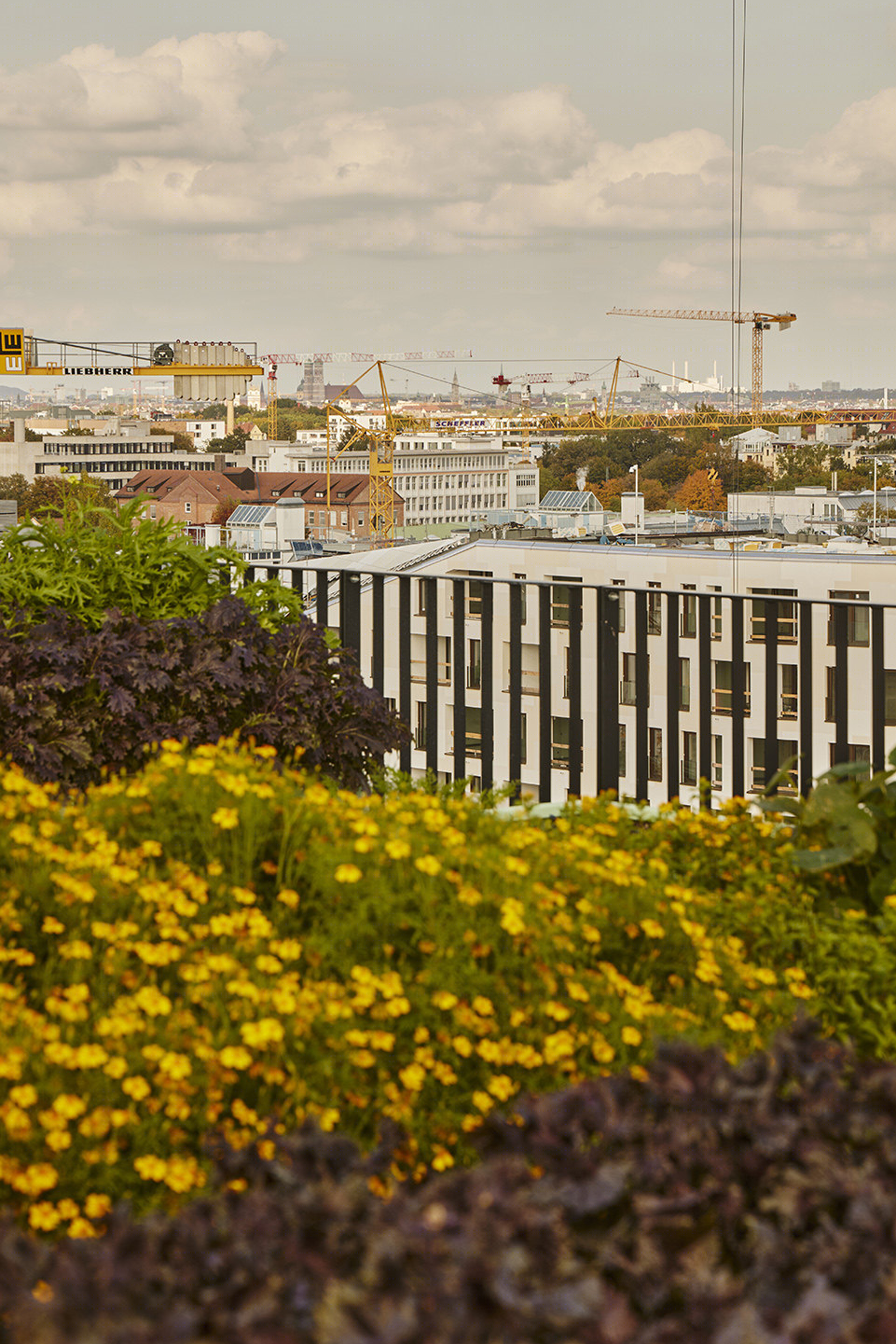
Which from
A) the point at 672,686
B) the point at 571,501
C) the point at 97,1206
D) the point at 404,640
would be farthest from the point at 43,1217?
the point at 571,501

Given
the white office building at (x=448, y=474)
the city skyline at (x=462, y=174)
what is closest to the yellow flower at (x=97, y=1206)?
the city skyline at (x=462, y=174)

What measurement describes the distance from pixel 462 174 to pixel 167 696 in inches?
1929

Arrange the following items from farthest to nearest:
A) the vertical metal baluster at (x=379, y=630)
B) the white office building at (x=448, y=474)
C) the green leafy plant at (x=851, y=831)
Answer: the white office building at (x=448, y=474) → the vertical metal baluster at (x=379, y=630) → the green leafy plant at (x=851, y=831)

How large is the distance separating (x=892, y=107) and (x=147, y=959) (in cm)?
1845

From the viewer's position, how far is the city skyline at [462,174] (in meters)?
7.73

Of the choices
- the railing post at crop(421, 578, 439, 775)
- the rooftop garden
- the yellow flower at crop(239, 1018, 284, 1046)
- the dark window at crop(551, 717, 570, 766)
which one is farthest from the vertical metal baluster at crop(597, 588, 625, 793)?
the dark window at crop(551, 717, 570, 766)

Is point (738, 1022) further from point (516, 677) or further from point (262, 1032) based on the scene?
point (516, 677)

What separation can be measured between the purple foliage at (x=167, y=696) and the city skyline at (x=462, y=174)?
2011 mm

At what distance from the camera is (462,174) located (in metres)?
47.7

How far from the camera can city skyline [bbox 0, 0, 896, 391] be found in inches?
304

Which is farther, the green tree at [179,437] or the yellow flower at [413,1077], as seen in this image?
the green tree at [179,437]

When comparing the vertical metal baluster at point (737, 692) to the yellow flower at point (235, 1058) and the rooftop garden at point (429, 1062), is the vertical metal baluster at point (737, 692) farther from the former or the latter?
the yellow flower at point (235, 1058)

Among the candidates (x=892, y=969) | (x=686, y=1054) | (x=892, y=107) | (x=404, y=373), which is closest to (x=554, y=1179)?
(x=686, y=1054)

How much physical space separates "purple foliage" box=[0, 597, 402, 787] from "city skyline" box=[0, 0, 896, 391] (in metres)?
2.01
